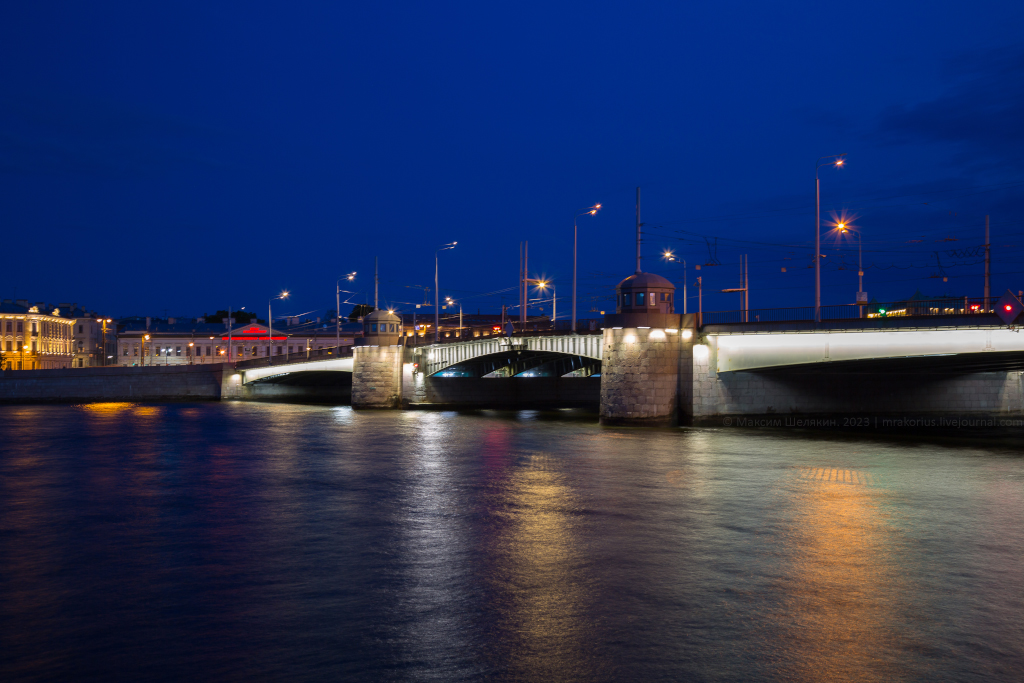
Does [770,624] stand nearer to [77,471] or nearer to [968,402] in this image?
[77,471]

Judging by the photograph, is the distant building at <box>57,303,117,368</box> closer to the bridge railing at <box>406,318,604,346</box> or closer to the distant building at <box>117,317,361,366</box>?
the distant building at <box>117,317,361,366</box>

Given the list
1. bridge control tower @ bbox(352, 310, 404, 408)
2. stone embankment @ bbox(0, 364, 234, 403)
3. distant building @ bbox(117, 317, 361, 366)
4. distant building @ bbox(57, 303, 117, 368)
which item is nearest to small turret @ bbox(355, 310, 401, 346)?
bridge control tower @ bbox(352, 310, 404, 408)

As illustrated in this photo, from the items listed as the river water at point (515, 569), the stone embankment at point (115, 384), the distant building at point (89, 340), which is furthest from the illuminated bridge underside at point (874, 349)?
the distant building at point (89, 340)

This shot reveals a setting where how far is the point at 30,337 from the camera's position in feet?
359

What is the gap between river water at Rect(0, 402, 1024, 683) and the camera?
9961 mm

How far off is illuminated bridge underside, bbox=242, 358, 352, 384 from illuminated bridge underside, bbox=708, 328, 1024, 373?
34.0m

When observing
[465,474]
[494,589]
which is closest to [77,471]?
[465,474]

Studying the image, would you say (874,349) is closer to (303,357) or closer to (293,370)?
(303,357)

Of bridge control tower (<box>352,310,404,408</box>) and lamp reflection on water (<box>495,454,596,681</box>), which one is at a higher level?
bridge control tower (<box>352,310,404,408</box>)

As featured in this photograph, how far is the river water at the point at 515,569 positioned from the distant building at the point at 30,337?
89679 mm

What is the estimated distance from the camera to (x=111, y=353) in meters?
130

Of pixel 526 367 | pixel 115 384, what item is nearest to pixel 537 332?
pixel 526 367

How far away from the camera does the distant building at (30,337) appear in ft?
352

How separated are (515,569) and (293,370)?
57.8 metres
